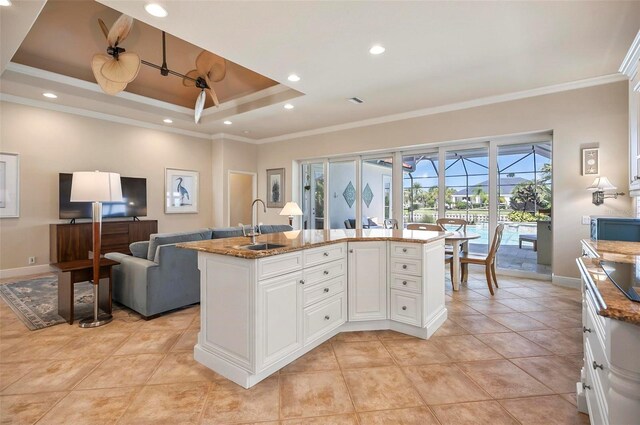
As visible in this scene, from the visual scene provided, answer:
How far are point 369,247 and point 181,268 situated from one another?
2.14m

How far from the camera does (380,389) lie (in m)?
2.00

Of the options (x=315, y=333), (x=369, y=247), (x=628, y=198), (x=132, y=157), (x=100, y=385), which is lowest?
(x=100, y=385)

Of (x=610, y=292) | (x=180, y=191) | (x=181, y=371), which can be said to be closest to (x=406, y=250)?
(x=610, y=292)

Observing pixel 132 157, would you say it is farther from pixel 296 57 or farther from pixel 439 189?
pixel 439 189

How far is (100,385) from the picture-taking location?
2.04m

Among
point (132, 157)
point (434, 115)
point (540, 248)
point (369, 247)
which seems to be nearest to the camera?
point (369, 247)

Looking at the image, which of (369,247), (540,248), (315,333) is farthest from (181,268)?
(540,248)

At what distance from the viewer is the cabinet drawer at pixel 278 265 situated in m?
2.03

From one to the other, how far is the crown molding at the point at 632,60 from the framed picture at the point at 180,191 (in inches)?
292

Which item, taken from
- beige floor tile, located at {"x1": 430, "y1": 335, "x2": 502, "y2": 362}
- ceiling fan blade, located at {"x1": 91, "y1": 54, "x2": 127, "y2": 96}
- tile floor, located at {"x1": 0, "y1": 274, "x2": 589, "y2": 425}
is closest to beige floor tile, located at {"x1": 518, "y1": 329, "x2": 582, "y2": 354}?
tile floor, located at {"x1": 0, "y1": 274, "x2": 589, "y2": 425}

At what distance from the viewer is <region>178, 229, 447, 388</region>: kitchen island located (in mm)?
2037

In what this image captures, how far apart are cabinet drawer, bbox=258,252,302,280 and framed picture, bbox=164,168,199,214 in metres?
5.36

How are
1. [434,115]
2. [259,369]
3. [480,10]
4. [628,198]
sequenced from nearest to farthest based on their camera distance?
[259,369] → [480,10] → [628,198] → [434,115]

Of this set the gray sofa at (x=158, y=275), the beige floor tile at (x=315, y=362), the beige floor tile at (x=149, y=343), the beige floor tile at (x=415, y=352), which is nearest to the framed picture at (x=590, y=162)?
the beige floor tile at (x=415, y=352)
